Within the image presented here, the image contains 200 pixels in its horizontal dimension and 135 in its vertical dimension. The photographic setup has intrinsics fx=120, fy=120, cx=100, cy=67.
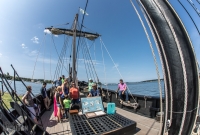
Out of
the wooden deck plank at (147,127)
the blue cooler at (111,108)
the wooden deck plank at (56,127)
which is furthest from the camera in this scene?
the blue cooler at (111,108)

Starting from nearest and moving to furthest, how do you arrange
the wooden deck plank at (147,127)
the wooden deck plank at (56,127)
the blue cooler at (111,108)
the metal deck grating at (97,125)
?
the metal deck grating at (97,125), the wooden deck plank at (147,127), the wooden deck plank at (56,127), the blue cooler at (111,108)

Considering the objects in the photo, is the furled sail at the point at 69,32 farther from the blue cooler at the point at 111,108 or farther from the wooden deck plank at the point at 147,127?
the wooden deck plank at the point at 147,127

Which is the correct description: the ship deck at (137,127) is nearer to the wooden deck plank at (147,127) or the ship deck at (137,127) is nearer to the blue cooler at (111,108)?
the wooden deck plank at (147,127)

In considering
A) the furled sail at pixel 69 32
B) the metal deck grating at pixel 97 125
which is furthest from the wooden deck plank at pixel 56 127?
Result: the furled sail at pixel 69 32

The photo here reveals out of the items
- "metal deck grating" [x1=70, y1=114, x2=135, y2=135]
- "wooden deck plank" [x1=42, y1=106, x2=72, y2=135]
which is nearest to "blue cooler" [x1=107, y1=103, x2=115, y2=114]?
"metal deck grating" [x1=70, y1=114, x2=135, y2=135]

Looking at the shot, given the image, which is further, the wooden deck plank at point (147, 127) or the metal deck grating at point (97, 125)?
the wooden deck plank at point (147, 127)

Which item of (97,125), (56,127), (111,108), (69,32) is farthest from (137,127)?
(69,32)

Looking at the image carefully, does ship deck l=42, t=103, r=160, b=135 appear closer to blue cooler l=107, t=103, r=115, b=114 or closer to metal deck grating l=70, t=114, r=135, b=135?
metal deck grating l=70, t=114, r=135, b=135

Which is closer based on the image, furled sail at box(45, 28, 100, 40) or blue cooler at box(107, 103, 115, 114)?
blue cooler at box(107, 103, 115, 114)

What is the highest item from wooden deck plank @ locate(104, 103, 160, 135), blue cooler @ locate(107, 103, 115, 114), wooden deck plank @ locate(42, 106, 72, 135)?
blue cooler @ locate(107, 103, 115, 114)

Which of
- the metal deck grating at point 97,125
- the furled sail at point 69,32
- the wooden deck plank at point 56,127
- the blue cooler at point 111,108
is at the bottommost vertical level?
the wooden deck plank at point 56,127

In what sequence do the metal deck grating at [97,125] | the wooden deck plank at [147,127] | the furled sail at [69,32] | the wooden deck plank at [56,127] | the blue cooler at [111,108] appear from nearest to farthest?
the metal deck grating at [97,125]
the wooden deck plank at [147,127]
the wooden deck plank at [56,127]
the blue cooler at [111,108]
the furled sail at [69,32]

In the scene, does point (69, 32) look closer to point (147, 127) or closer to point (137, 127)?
point (137, 127)

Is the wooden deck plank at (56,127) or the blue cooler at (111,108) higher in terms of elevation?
the blue cooler at (111,108)
